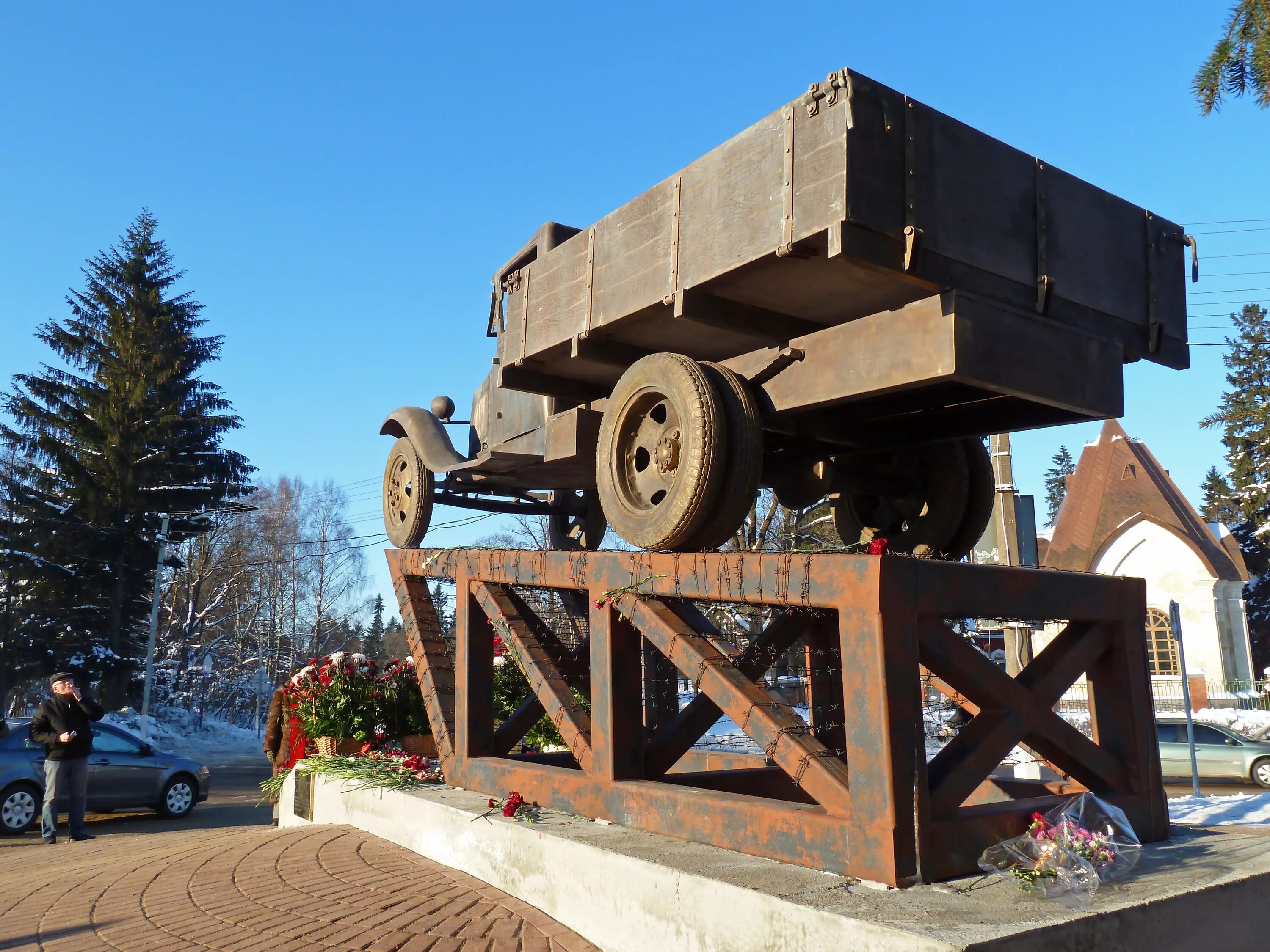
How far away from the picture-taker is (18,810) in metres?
11.0

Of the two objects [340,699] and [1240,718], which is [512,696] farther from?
[1240,718]

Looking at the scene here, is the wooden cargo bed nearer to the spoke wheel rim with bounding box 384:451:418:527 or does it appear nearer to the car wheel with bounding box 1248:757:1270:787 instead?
the spoke wheel rim with bounding box 384:451:418:527

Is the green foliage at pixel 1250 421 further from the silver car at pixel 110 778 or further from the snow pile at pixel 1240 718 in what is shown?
the silver car at pixel 110 778

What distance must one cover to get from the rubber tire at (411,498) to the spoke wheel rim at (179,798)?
255 inches

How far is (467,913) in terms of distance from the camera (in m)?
4.29

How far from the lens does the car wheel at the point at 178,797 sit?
1268 centimetres

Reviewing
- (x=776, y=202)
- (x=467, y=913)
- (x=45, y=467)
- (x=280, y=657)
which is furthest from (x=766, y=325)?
(x=280, y=657)

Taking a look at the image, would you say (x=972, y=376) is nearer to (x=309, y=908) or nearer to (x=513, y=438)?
(x=309, y=908)

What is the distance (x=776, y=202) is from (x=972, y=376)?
1031mm

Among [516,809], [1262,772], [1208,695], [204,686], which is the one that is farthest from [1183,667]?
[204,686]

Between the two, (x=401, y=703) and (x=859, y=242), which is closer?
(x=859, y=242)

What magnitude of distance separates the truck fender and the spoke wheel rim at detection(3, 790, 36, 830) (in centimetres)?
632

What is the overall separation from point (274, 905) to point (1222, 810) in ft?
23.3

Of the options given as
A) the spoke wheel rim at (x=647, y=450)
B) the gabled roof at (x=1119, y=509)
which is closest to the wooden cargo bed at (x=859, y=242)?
the spoke wheel rim at (x=647, y=450)
